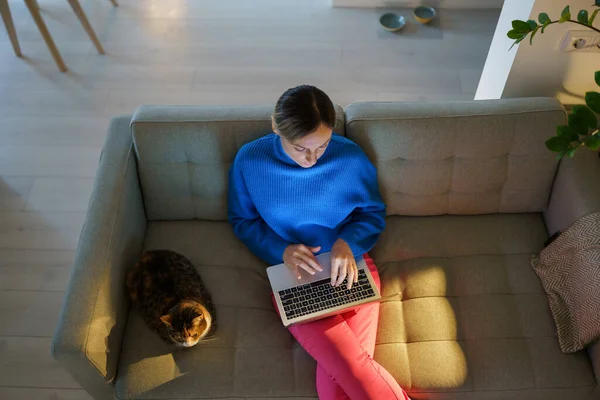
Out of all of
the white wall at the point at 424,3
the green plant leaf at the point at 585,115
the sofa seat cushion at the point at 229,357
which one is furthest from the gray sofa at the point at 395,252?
the white wall at the point at 424,3

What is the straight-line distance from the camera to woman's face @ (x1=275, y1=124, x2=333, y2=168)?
5.03ft

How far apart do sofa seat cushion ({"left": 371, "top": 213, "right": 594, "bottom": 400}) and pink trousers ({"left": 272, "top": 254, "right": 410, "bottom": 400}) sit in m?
0.08

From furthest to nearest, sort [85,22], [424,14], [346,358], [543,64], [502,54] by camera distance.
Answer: [424,14]
[85,22]
[502,54]
[543,64]
[346,358]

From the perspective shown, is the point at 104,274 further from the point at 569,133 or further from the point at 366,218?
the point at 569,133

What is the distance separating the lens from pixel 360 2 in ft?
10.8

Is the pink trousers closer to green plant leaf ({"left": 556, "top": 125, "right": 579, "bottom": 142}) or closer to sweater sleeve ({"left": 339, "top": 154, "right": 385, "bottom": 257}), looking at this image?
sweater sleeve ({"left": 339, "top": 154, "right": 385, "bottom": 257})

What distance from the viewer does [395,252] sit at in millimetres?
1927

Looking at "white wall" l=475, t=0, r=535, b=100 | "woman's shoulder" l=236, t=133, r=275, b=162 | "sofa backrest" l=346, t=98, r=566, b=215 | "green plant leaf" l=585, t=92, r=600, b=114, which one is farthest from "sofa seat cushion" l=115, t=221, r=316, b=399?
"white wall" l=475, t=0, r=535, b=100

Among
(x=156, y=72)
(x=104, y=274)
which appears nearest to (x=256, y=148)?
(x=104, y=274)

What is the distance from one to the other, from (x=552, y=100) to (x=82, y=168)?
79.8 inches

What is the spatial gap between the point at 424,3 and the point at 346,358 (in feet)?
7.77

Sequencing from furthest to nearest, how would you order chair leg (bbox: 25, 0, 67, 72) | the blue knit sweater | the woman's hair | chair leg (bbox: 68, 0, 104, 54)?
chair leg (bbox: 68, 0, 104, 54)
chair leg (bbox: 25, 0, 67, 72)
the blue knit sweater
the woman's hair

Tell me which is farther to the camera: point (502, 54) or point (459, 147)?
point (502, 54)

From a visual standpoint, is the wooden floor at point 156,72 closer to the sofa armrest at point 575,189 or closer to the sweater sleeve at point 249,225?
the sweater sleeve at point 249,225
